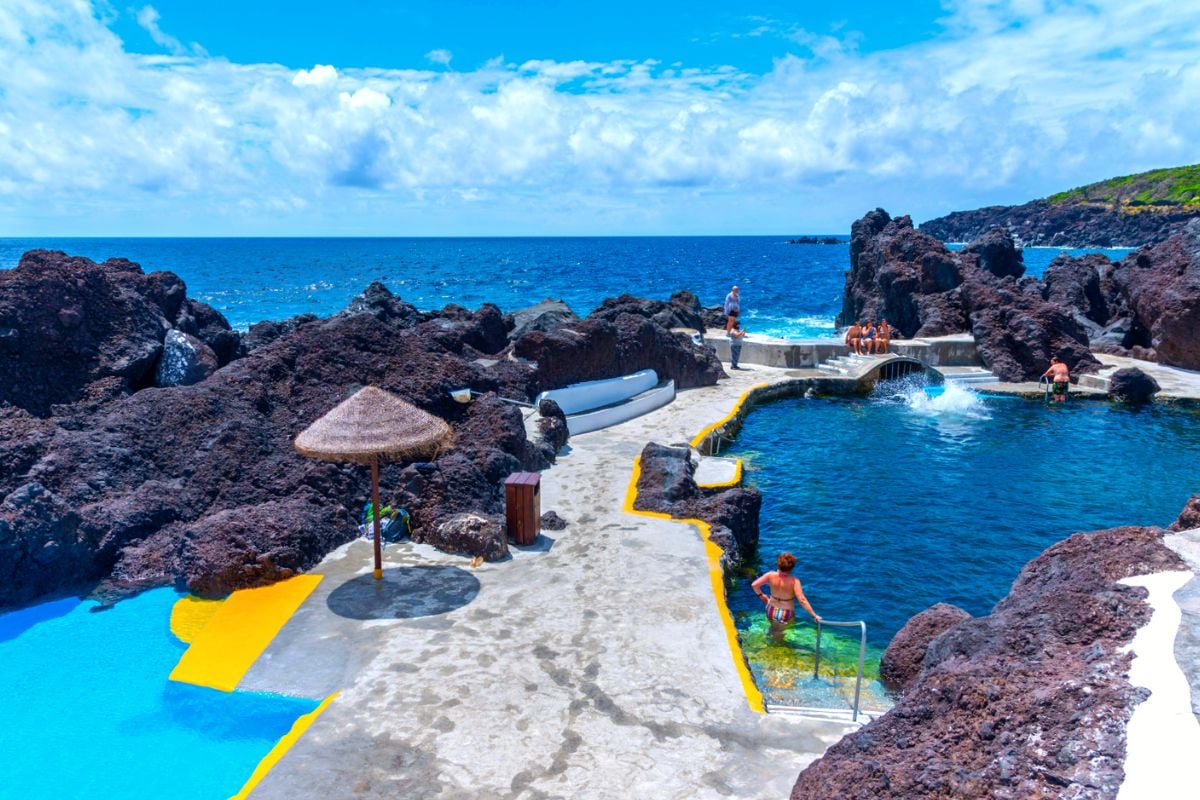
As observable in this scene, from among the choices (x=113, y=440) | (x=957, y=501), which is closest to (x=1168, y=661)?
(x=957, y=501)

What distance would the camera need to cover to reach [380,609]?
10477mm

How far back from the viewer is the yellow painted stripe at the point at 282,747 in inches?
280

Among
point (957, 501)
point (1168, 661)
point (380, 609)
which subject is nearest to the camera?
point (1168, 661)

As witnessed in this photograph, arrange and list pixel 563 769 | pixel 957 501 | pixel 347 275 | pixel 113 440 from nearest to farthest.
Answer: pixel 563 769 < pixel 113 440 < pixel 957 501 < pixel 347 275

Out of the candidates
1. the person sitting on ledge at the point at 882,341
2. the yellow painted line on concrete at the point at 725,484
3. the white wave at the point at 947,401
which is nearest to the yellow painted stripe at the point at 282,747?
the yellow painted line on concrete at the point at 725,484

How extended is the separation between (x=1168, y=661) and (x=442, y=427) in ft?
28.9

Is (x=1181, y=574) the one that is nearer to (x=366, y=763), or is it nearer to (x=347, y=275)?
(x=366, y=763)

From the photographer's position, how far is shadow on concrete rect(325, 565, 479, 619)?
1042 cm

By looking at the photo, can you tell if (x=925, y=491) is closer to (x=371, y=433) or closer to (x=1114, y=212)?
(x=371, y=433)

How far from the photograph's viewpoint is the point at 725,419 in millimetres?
23016

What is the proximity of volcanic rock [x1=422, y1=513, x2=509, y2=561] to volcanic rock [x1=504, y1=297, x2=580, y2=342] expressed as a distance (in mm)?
12374

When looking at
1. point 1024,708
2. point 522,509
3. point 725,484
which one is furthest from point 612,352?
point 1024,708

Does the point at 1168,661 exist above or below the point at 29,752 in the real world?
above

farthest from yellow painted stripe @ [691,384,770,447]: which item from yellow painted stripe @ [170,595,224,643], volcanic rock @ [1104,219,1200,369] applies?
volcanic rock @ [1104,219,1200,369]
